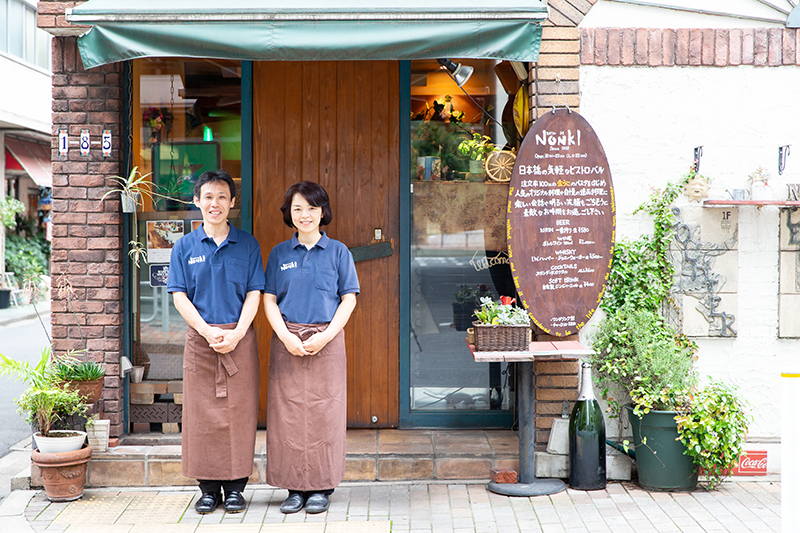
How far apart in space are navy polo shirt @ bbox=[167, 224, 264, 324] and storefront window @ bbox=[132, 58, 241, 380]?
43.2 inches

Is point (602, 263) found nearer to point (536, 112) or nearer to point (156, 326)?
point (536, 112)

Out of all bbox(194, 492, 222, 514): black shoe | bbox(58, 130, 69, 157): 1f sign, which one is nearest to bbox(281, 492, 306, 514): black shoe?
bbox(194, 492, 222, 514): black shoe

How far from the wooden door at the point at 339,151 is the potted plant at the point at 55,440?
1.46m

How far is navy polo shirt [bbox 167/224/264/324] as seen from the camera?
4148 millimetres

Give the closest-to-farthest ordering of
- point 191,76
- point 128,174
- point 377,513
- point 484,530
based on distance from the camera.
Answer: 1. point 484,530
2. point 377,513
3. point 128,174
4. point 191,76

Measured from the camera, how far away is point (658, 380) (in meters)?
4.50

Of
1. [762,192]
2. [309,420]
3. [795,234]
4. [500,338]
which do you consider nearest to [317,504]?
[309,420]

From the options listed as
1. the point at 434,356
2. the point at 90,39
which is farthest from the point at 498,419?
the point at 90,39

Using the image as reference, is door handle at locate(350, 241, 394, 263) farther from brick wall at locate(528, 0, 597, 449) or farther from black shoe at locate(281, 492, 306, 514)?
black shoe at locate(281, 492, 306, 514)

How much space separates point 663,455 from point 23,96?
1679cm

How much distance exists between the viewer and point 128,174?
16.3 feet

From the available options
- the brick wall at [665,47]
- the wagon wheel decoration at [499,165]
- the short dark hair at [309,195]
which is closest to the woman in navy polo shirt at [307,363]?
the short dark hair at [309,195]

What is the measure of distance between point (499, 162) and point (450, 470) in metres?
2.23

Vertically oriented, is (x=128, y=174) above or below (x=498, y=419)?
above
